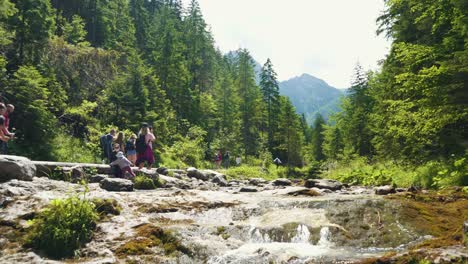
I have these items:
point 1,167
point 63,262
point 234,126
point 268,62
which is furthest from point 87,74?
point 268,62

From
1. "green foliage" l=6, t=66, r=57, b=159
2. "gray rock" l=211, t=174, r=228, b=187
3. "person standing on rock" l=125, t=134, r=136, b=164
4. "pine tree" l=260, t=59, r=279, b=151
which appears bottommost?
"gray rock" l=211, t=174, r=228, b=187

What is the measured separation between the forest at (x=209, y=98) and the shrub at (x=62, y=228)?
982cm

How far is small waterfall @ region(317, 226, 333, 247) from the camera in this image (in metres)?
7.44

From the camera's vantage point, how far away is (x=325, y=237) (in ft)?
25.1

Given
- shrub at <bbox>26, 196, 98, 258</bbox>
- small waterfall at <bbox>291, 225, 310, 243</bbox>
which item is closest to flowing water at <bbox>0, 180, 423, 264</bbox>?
small waterfall at <bbox>291, 225, 310, 243</bbox>

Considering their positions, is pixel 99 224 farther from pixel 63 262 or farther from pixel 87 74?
pixel 87 74

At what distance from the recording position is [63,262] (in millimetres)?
6332

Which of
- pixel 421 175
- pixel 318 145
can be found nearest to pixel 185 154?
pixel 421 175

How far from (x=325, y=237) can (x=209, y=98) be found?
49902mm

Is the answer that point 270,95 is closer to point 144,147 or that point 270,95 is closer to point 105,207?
point 144,147

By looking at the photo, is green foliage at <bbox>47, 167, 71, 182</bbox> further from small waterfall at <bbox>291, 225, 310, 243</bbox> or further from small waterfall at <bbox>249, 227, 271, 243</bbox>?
small waterfall at <bbox>291, 225, 310, 243</bbox>

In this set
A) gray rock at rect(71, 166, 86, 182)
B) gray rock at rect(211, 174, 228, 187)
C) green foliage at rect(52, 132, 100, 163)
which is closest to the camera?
gray rock at rect(71, 166, 86, 182)

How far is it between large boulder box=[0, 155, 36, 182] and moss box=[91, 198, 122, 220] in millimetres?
3039

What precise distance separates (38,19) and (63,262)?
25.8 m
